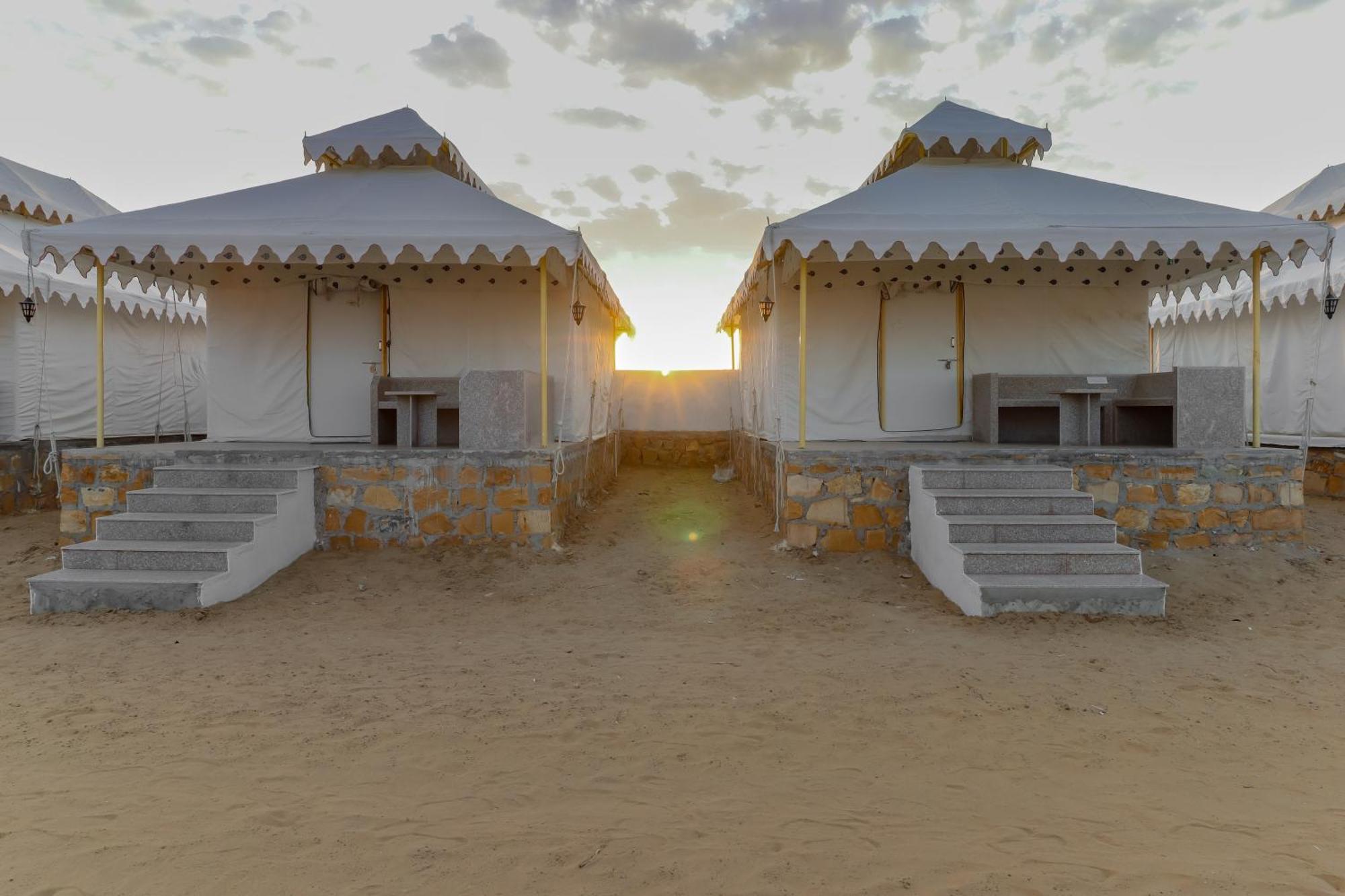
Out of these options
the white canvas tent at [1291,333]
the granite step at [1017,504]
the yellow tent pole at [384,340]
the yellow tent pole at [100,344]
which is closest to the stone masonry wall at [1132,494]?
the granite step at [1017,504]

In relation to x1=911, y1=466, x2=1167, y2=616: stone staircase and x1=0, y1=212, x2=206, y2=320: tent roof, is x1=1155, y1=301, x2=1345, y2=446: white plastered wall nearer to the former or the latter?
x1=911, y1=466, x2=1167, y2=616: stone staircase

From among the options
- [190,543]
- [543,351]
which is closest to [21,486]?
[190,543]

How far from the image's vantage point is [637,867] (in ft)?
7.27

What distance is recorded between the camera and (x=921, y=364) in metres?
8.56

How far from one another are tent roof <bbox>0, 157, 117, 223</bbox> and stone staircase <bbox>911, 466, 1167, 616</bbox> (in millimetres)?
13336

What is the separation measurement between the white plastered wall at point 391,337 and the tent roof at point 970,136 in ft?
14.7

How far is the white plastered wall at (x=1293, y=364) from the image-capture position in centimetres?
950

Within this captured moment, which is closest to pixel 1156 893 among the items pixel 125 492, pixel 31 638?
pixel 31 638

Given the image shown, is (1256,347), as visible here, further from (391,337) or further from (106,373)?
(106,373)

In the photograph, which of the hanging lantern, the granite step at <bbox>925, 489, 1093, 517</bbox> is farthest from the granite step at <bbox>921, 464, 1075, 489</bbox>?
the hanging lantern

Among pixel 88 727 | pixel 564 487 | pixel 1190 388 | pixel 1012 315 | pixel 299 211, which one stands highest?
pixel 299 211

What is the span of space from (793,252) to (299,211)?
4.96m

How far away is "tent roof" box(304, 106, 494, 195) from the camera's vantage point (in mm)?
8648

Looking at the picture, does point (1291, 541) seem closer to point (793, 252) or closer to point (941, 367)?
point (941, 367)
